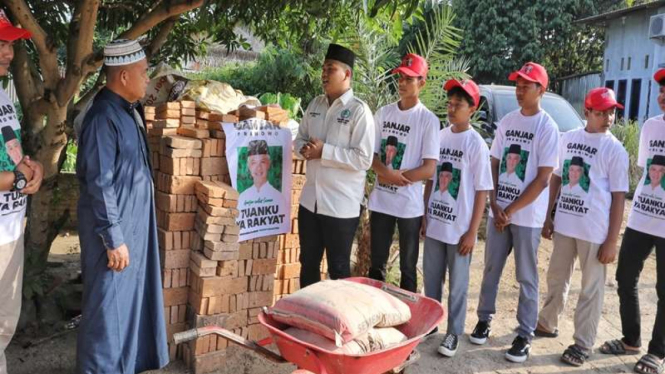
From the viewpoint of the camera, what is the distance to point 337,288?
111 inches

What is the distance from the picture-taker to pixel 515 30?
2097 centimetres

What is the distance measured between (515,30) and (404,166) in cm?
1855

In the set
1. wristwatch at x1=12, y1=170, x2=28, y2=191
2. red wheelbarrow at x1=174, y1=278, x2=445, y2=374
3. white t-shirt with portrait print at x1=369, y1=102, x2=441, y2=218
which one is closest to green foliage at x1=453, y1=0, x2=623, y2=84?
white t-shirt with portrait print at x1=369, y1=102, x2=441, y2=218

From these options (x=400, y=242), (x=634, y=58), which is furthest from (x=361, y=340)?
(x=634, y=58)

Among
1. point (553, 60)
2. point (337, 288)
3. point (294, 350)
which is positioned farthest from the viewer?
point (553, 60)

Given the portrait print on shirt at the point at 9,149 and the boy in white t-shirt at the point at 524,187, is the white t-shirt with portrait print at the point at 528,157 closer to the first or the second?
the boy in white t-shirt at the point at 524,187

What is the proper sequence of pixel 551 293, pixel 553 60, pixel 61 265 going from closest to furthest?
pixel 551 293 < pixel 61 265 < pixel 553 60

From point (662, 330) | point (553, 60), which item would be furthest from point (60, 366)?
point (553, 60)

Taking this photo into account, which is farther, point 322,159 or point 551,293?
point 551,293

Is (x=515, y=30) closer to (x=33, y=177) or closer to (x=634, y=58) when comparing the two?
(x=634, y=58)

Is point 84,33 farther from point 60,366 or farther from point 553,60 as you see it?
point 553,60

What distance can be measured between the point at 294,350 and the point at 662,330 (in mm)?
2878

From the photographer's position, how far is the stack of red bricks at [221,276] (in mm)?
3691

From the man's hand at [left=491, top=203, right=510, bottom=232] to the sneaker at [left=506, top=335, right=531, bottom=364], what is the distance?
806 millimetres
